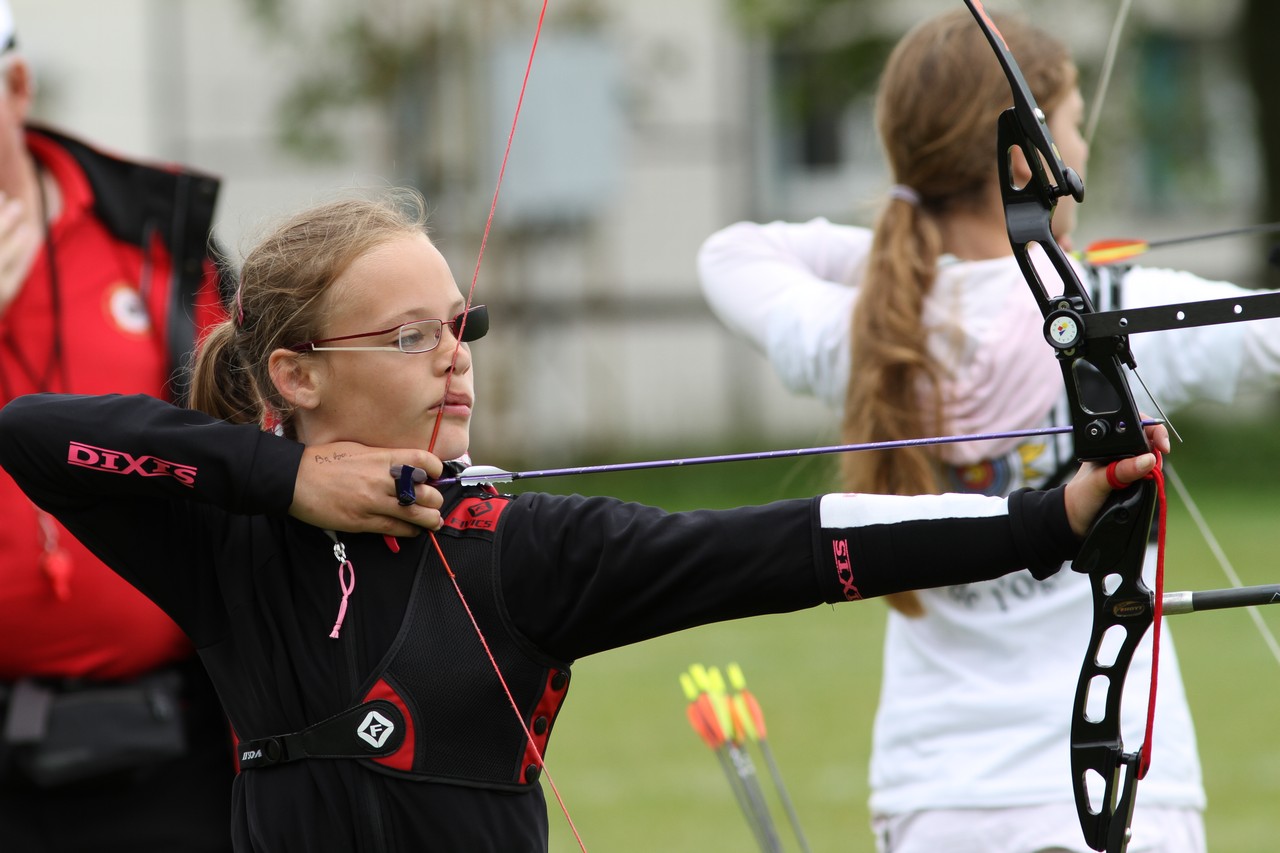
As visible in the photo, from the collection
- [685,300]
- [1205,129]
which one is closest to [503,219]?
[685,300]

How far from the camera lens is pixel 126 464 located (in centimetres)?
181

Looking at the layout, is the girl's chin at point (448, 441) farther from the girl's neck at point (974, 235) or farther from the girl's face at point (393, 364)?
the girl's neck at point (974, 235)

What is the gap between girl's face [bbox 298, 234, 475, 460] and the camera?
6.02ft

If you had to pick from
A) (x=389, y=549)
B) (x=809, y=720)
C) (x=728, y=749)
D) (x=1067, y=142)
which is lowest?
(x=809, y=720)

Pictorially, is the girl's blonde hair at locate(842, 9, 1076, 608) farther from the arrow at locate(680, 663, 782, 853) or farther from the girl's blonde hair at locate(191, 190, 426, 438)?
the girl's blonde hair at locate(191, 190, 426, 438)

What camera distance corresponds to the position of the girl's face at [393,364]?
1.83 m

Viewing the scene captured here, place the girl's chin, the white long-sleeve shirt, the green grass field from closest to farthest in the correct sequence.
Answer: the girl's chin, the white long-sleeve shirt, the green grass field

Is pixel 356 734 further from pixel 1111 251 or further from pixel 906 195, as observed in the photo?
pixel 1111 251

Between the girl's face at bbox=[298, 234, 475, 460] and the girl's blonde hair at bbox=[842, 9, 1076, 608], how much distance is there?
62cm

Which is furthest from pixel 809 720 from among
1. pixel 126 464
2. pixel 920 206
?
pixel 126 464

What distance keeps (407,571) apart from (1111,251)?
3.44ft

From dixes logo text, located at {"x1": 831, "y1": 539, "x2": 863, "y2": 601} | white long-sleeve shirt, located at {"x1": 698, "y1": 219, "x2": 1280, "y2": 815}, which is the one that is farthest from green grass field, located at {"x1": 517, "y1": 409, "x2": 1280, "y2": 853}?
dixes logo text, located at {"x1": 831, "y1": 539, "x2": 863, "y2": 601}

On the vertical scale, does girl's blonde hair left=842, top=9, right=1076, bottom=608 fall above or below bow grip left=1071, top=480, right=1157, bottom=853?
above

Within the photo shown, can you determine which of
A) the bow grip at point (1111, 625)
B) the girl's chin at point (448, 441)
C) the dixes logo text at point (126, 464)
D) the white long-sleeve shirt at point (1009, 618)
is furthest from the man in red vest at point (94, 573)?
the bow grip at point (1111, 625)
